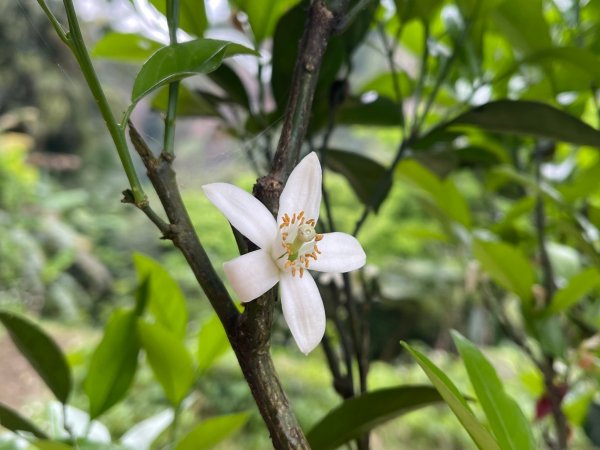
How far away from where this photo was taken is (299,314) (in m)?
0.22

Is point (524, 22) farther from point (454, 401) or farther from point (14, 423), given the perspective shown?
point (14, 423)

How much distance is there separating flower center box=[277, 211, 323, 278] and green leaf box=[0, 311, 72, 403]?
0.21 m

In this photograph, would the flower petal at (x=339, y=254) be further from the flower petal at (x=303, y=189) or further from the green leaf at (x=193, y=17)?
the green leaf at (x=193, y=17)

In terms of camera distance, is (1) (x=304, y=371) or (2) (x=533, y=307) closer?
(2) (x=533, y=307)

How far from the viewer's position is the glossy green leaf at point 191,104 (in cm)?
46

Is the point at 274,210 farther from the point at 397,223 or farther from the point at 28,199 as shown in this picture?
the point at 28,199

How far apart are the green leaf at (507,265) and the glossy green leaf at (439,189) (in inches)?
3.2

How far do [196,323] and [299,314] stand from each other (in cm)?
291

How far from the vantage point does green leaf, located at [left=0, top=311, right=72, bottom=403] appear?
1.10ft

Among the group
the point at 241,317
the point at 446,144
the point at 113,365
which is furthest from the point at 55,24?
the point at 446,144

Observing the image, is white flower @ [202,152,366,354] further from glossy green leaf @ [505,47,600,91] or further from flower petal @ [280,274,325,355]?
glossy green leaf @ [505,47,600,91]

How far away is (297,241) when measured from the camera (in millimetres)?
221

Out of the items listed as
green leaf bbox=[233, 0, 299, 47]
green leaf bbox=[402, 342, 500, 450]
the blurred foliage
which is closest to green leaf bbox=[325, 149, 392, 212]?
the blurred foliage

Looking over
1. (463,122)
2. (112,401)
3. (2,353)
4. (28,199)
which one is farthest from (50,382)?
(28,199)
